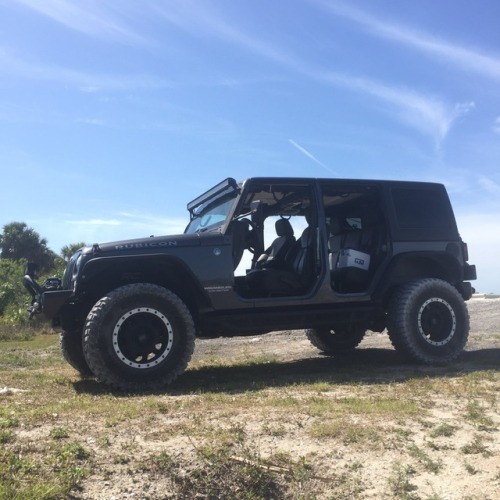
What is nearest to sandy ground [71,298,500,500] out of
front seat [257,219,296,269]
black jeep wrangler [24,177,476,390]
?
→ black jeep wrangler [24,177,476,390]

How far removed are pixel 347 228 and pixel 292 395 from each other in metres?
3.65

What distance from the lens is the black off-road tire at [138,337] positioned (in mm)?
5902

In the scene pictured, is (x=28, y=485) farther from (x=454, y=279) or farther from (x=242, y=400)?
(x=454, y=279)

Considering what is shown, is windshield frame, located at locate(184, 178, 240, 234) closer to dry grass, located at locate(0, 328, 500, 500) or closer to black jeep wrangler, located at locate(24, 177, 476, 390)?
black jeep wrangler, located at locate(24, 177, 476, 390)

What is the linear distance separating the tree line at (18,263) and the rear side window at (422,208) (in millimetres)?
5597

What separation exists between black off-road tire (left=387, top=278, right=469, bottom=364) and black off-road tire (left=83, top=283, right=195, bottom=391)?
2.67 meters

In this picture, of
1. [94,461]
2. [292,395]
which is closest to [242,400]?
[292,395]

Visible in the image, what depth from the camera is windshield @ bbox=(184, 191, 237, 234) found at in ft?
23.7

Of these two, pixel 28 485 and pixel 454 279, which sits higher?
pixel 454 279

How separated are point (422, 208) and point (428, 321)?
4.92 ft

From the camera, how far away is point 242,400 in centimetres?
521

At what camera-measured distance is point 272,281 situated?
7.30 m

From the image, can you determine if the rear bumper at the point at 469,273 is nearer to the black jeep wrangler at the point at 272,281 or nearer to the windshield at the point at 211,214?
the black jeep wrangler at the point at 272,281

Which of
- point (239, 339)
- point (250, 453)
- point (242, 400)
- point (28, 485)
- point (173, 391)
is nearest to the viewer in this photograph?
point (28, 485)
